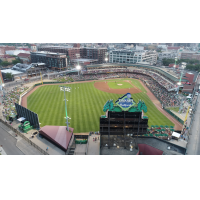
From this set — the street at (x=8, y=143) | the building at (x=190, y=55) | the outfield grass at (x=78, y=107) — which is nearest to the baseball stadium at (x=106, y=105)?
the outfield grass at (x=78, y=107)

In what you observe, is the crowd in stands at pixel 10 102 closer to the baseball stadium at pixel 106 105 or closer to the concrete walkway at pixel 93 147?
the baseball stadium at pixel 106 105

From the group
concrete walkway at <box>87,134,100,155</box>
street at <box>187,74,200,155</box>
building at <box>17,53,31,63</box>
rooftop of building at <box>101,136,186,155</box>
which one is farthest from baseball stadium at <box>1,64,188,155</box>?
building at <box>17,53,31,63</box>

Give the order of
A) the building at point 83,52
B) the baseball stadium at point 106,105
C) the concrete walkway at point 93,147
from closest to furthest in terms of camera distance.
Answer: the baseball stadium at point 106,105, the concrete walkway at point 93,147, the building at point 83,52

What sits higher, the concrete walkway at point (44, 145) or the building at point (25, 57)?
the building at point (25, 57)

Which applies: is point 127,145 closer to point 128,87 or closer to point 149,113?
point 149,113

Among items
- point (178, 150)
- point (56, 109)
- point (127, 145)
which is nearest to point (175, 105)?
point (178, 150)

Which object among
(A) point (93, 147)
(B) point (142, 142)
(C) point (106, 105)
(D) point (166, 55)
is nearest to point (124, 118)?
(C) point (106, 105)

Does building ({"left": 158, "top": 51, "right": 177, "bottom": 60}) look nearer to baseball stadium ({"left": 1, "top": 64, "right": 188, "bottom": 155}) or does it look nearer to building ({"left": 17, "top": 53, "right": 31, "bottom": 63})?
baseball stadium ({"left": 1, "top": 64, "right": 188, "bottom": 155})
